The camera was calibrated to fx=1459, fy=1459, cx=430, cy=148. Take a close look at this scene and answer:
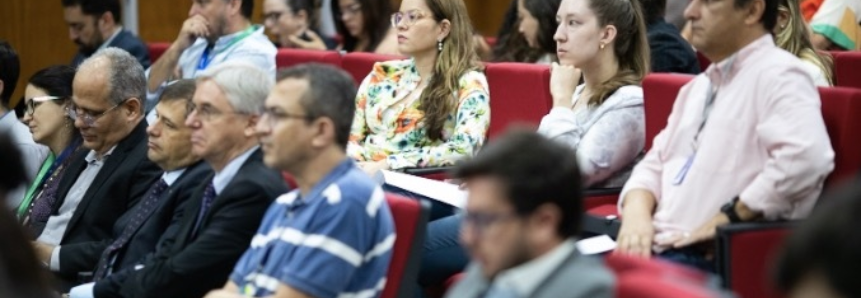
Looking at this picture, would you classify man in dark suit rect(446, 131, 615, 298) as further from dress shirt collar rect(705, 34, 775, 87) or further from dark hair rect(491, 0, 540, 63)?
dark hair rect(491, 0, 540, 63)

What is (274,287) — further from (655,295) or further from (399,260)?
(655,295)

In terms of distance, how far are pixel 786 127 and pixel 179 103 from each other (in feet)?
4.73

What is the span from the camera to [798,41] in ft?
12.2

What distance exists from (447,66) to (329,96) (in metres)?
1.51

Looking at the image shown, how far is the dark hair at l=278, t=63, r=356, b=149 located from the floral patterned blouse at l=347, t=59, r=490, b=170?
1276 mm

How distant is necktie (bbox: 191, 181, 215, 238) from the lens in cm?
311

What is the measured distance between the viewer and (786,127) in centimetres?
290

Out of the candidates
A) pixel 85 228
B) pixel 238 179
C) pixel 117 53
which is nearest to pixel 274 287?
pixel 238 179

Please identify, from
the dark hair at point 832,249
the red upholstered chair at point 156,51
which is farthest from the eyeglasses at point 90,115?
the dark hair at point 832,249

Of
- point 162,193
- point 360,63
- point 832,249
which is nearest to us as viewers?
point 832,249

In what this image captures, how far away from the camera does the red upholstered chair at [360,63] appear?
15.9ft

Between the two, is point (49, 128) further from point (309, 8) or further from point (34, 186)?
A: point (309, 8)

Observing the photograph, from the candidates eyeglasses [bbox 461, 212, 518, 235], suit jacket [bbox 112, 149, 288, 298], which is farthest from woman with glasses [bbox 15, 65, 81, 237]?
eyeglasses [bbox 461, 212, 518, 235]

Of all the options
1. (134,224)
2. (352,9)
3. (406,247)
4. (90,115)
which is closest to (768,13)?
(406,247)
